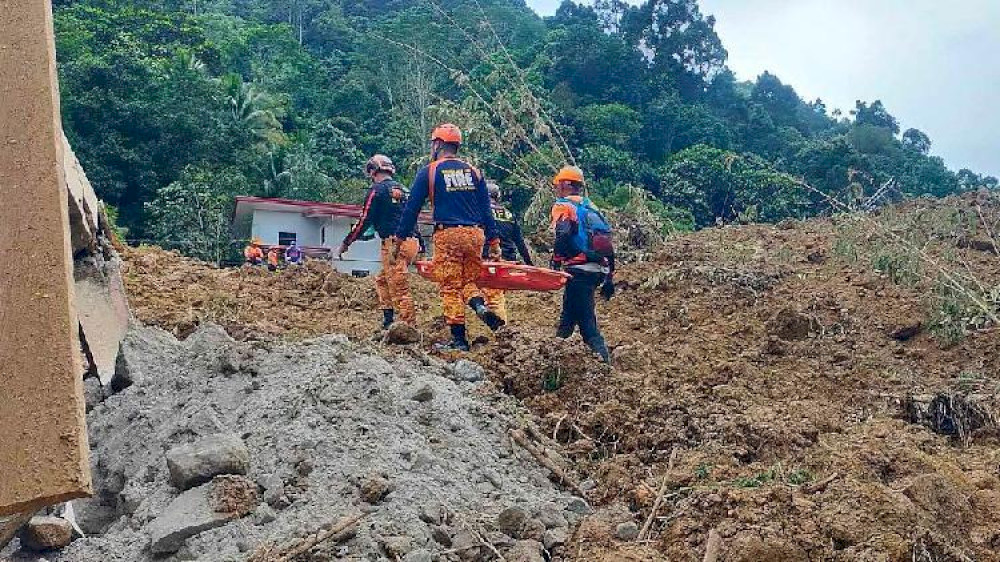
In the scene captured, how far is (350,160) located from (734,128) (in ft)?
44.4

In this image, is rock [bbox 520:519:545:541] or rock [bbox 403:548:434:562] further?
rock [bbox 520:519:545:541]

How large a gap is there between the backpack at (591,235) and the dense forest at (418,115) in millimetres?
5743

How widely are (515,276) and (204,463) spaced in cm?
333

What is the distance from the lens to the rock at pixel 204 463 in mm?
4277

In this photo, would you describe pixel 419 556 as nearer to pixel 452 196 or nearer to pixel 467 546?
pixel 467 546

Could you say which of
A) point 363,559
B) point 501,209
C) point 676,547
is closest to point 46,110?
point 363,559

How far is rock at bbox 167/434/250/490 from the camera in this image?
4.28 metres

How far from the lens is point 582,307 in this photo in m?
7.28

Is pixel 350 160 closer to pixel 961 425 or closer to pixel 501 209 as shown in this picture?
pixel 501 209

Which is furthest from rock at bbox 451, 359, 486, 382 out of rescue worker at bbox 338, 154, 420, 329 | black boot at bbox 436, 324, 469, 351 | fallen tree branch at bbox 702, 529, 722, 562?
fallen tree branch at bbox 702, 529, 722, 562

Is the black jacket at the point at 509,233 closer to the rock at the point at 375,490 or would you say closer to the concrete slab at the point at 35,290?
the rock at the point at 375,490

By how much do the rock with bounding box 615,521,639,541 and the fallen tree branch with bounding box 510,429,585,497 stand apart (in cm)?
61

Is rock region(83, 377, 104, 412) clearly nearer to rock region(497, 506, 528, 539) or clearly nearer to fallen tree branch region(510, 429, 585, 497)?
fallen tree branch region(510, 429, 585, 497)

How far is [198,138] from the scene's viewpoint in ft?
95.0
